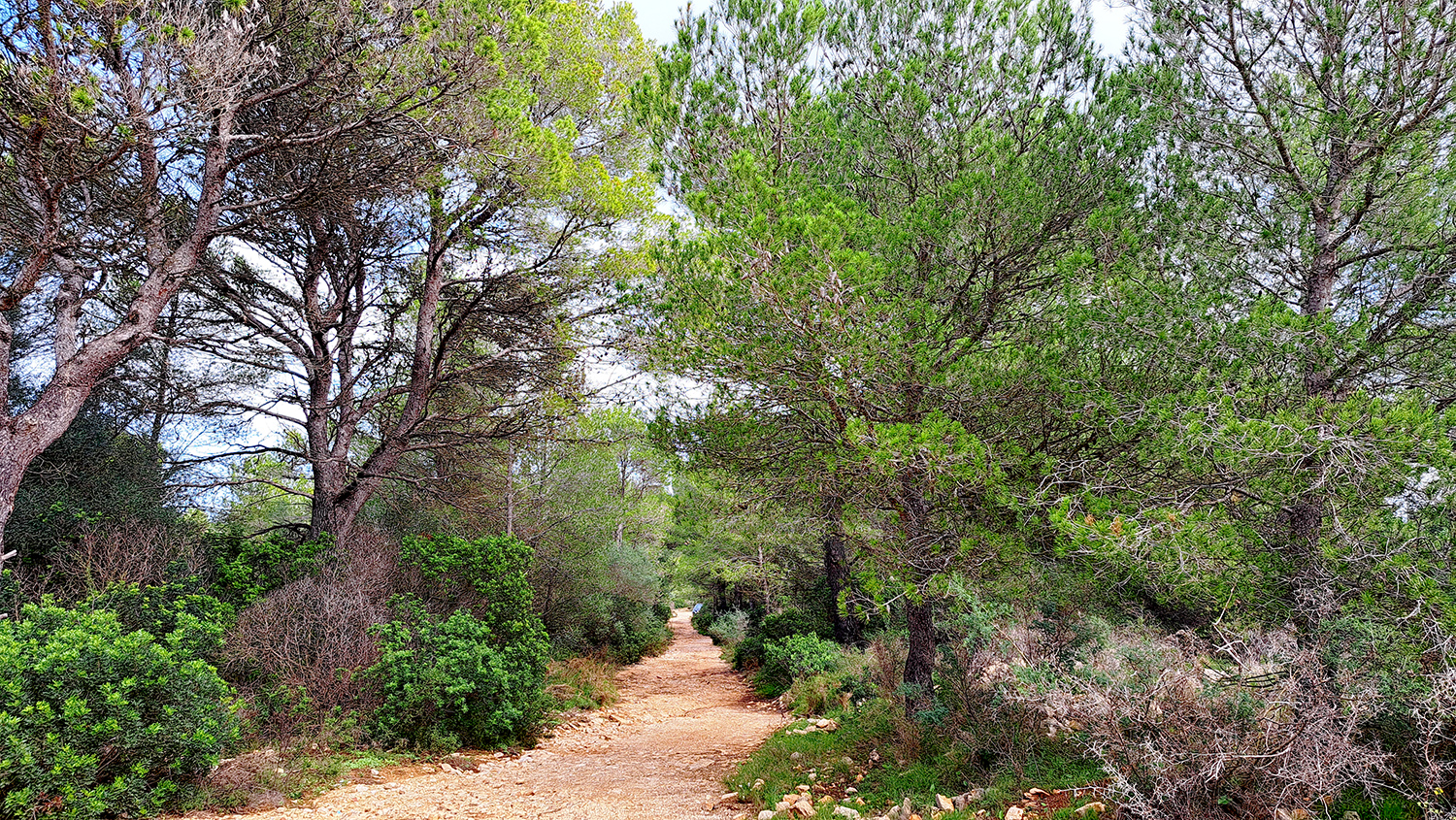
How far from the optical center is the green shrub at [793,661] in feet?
39.0

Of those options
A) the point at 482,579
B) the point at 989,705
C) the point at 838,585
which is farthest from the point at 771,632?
the point at 989,705

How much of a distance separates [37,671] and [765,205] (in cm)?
588

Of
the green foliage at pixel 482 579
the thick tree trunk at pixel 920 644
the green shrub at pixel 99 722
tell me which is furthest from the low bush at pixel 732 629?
the green shrub at pixel 99 722

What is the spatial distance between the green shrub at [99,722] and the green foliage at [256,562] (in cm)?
322

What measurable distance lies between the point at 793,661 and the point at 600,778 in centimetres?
662

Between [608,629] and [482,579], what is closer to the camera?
[482,579]

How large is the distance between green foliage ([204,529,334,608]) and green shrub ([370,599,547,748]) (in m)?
1.70

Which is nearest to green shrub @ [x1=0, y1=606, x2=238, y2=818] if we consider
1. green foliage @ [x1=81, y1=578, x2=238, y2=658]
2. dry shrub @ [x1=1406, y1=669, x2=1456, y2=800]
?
green foliage @ [x1=81, y1=578, x2=238, y2=658]

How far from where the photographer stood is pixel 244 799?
196 inches

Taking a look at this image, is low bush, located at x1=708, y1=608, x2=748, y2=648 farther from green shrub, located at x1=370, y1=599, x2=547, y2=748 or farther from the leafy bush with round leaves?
green shrub, located at x1=370, y1=599, x2=547, y2=748

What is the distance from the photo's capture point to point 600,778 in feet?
21.8

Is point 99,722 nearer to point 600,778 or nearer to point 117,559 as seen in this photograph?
point 600,778

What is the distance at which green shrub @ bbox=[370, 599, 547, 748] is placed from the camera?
7184 millimetres

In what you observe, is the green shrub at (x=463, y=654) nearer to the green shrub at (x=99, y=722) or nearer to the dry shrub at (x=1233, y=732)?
the green shrub at (x=99, y=722)
